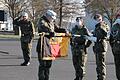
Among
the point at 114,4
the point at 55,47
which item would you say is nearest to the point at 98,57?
the point at 55,47

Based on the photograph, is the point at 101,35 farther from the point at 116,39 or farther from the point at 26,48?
the point at 26,48

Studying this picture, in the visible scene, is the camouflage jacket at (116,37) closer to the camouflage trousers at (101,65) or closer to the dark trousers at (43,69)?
the camouflage trousers at (101,65)

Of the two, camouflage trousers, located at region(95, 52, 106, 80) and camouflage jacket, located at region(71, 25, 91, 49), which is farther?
camouflage jacket, located at region(71, 25, 91, 49)

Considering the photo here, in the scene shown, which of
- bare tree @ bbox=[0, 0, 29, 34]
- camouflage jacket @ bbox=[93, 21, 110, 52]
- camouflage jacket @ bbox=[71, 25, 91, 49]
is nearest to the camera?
camouflage jacket @ bbox=[93, 21, 110, 52]

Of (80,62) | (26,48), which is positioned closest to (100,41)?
(80,62)

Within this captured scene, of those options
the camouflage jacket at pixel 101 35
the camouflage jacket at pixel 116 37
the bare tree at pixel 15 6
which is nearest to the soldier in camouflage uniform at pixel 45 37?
the camouflage jacket at pixel 101 35

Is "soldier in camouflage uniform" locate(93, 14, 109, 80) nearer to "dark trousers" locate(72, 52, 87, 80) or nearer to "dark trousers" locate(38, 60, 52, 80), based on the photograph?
"dark trousers" locate(72, 52, 87, 80)

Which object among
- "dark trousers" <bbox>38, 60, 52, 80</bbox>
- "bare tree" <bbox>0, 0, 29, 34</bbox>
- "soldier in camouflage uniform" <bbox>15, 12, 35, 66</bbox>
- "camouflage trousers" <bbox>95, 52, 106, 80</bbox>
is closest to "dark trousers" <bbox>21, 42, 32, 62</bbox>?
"soldier in camouflage uniform" <bbox>15, 12, 35, 66</bbox>

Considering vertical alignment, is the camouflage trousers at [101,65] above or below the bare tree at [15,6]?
below

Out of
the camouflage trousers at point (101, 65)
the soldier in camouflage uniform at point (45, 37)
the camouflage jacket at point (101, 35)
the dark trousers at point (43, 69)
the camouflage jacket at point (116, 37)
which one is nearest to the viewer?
the soldier in camouflage uniform at point (45, 37)

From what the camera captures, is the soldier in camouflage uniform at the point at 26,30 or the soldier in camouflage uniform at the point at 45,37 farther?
the soldier in camouflage uniform at the point at 26,30

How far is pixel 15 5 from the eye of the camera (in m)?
69.4

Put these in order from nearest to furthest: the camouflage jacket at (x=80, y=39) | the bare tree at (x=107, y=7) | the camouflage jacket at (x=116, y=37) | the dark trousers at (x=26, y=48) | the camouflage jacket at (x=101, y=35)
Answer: the camouflage jacket at (x=116, y=37) < the camouflage jacket at (x=101, y=35) < the camouflage jacket at (x=80, y=39) < the dark trousers at (x=26, y=48) < the bare tree at (x=107, y=7)

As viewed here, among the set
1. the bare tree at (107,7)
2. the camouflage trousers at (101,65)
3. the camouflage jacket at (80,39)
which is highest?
the bare tree at (107,7)
